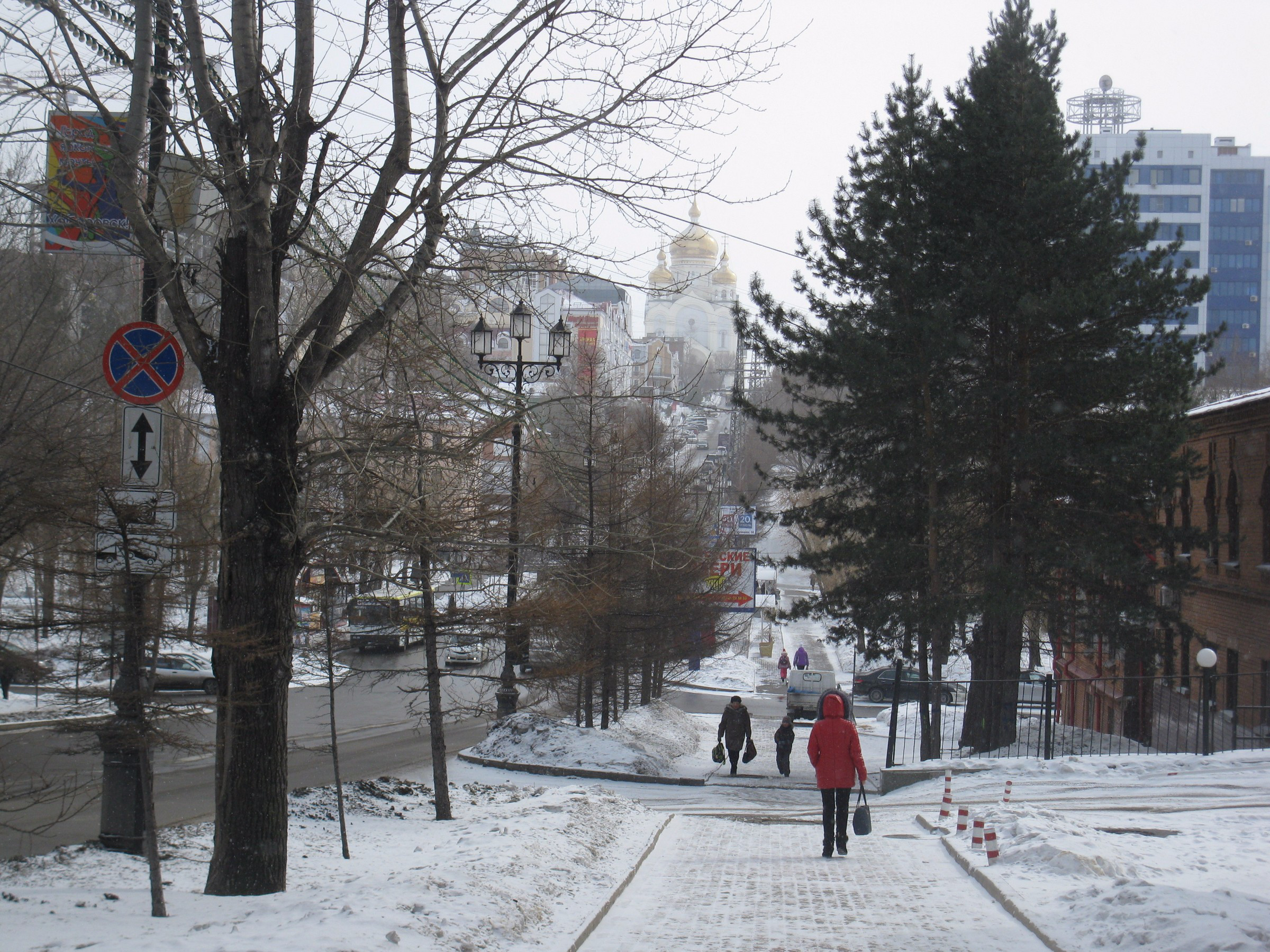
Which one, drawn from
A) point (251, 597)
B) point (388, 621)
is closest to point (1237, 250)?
point (388, 621)

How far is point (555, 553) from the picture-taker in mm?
11625

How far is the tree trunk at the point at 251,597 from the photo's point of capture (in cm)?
689

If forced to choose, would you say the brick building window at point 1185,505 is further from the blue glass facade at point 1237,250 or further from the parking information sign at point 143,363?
the blue glass facade at point 1237,250

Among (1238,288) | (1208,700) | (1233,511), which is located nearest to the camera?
(1208,700)

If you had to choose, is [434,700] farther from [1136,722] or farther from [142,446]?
[1136,722]

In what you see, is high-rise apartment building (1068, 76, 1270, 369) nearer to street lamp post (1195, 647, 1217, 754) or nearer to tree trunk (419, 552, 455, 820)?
street lamp post (1195, 647, 1217, 754)

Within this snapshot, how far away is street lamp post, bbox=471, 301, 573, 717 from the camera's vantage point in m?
12.1

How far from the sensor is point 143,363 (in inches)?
290

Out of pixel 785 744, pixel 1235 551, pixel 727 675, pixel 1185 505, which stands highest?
pixel 1185 505

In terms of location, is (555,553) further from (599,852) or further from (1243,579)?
(1243,579)

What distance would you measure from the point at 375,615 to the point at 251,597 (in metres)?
6.08

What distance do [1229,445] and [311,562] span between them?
18823 mm

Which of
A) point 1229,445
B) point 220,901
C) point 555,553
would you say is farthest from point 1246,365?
point 220,901

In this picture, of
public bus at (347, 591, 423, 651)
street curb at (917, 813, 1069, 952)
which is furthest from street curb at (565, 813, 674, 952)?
public bus at (347, 591, 423, 651)
